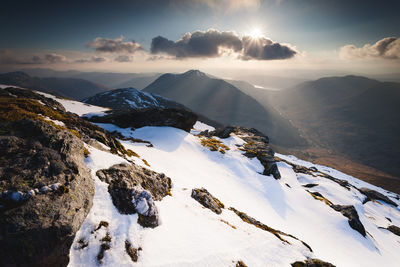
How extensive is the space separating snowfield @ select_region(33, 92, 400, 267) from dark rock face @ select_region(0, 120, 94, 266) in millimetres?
1151

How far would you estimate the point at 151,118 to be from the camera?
138 feet

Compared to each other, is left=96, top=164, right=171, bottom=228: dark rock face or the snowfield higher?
left=96, top=164, right=171, bottom=228: dark rock face

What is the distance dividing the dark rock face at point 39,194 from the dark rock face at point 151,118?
3093 cm

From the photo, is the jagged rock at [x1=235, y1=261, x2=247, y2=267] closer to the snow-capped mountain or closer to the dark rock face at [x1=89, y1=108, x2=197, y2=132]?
the snow-capped mountain

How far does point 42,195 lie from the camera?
7.22 meters

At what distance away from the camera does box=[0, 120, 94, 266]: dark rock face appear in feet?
19.4

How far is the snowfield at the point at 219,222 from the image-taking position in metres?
9.16

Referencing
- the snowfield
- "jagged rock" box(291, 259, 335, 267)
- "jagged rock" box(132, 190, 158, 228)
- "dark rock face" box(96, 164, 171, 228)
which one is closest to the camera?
the snowfield

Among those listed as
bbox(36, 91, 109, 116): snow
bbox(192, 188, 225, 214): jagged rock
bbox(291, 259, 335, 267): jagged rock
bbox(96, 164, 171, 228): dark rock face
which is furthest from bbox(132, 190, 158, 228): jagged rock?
bbox(36, 91, 109, 116): snow

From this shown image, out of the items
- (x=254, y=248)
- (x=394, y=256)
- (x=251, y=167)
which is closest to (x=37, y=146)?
(x=254, y=248)

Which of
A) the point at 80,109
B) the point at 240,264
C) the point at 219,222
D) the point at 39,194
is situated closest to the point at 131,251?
the point at 39,194

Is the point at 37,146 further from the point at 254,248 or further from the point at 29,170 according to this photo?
the point at 254,248

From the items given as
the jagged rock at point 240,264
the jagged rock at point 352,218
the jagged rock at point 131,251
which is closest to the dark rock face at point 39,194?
the jagged rock at point 131,251

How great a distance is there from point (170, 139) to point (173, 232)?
24.9 metres
